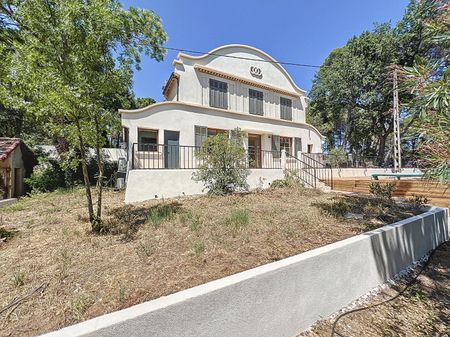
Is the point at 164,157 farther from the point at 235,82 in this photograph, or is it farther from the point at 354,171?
the point at 354,171


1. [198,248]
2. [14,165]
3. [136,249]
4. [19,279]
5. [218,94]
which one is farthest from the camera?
[218,94]

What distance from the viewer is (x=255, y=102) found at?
13273 mm

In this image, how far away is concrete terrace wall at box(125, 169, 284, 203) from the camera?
722cm

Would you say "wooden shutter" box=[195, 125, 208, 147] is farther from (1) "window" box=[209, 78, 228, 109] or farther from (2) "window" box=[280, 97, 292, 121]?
(2) "window" box=[280, 97, 292, 121]

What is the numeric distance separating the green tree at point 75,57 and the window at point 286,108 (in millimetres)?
11691

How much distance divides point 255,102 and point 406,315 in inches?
478

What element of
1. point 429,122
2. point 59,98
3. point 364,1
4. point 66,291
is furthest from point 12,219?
point 364,1

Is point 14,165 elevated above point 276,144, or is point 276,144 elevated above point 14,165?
point 276,144

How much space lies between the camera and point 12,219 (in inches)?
216

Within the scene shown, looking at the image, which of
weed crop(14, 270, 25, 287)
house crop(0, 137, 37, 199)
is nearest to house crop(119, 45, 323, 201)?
weed crop(14, 270, 25, 287)

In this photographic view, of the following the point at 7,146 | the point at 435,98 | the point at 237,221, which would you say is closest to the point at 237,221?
the point at 237,221

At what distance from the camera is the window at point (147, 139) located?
31.2 feet

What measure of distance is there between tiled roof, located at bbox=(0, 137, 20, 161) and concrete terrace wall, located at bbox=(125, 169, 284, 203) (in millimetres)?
6390

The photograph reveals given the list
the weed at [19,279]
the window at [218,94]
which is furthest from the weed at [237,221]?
the window at [218,94]
